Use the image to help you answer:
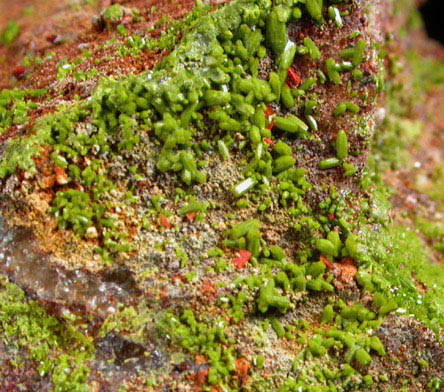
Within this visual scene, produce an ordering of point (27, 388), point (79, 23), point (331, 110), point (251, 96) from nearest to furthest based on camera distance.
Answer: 1. point (27, 388)
2. point (251, 96)
3. point (331, 110)
4. point (79, 23)

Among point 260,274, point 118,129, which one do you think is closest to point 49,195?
point 118,129

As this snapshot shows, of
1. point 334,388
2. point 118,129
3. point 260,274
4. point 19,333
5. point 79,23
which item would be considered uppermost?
point 79,23

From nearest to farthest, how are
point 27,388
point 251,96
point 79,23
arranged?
1. point 27,388
2. point 251,96
3. point 79,23

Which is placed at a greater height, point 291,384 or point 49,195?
point 49,195

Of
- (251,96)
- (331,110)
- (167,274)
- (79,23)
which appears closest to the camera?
(167,274)

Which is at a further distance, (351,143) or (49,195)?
(351,143)

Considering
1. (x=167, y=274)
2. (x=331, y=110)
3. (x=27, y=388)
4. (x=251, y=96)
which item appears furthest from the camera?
(x=331, y=110)

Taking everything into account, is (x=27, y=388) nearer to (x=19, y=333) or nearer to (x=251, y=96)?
(x=19, y=333)

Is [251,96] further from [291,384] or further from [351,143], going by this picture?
[291,384]

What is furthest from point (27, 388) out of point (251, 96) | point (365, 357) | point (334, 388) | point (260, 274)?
point (251, 96)
